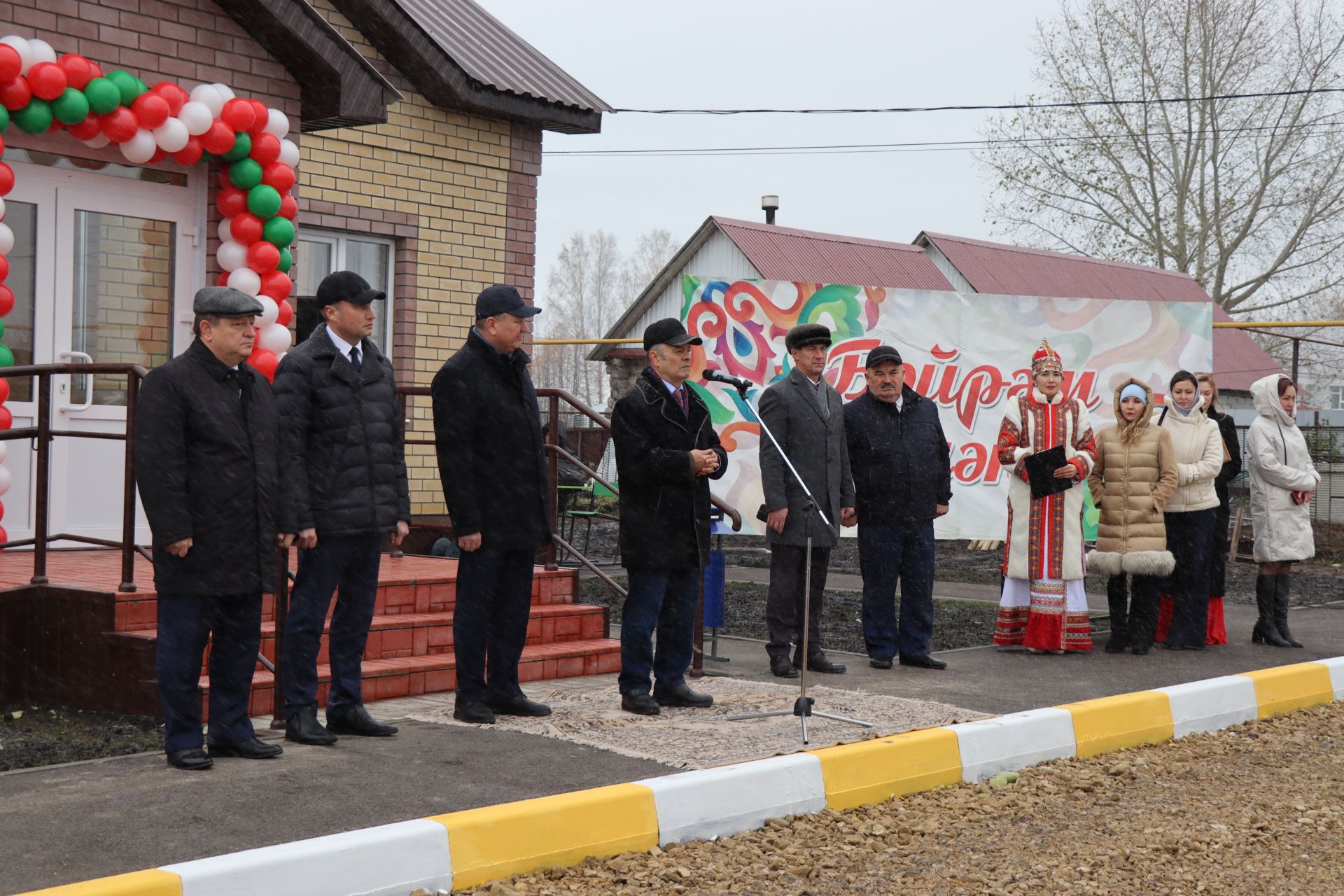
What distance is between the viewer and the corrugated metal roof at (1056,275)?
3359cm

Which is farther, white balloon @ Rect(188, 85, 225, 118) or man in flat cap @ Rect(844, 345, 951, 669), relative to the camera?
man in flat cap @ Rect(844, 345, 951, 669)

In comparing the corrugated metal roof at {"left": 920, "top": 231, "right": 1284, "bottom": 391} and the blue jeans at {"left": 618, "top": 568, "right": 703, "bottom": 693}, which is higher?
the corrugated metal roof at {"left": 920, "top": 231, "right": 1284, "bottom": 391}

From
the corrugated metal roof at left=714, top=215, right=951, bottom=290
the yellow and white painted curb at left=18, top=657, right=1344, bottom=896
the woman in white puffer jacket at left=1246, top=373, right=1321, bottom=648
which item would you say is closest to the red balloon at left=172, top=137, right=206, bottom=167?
the yellow and white painted curb at left=18, top=657, right=1344, bottom=896

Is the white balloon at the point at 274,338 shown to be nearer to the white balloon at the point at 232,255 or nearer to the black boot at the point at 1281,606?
the white balloon at the point at 232,255

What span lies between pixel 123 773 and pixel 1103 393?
1015 cm

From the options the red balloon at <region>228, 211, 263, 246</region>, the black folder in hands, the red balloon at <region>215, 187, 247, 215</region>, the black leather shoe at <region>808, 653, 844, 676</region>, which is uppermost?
the red balloon at <region>215, 187, 247, 215</region>

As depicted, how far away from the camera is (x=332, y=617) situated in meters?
6.18

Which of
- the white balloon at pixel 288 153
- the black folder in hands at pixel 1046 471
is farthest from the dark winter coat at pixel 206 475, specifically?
the black folder in hands at pixel 1046 471

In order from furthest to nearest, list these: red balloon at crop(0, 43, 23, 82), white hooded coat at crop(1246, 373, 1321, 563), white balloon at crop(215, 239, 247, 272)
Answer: white hooded coat at crop(1246, 373, 1321, 563) → white balloon at crop(215, 239, 247, 272) → red balloon at crop(0, 43, 23, 82)

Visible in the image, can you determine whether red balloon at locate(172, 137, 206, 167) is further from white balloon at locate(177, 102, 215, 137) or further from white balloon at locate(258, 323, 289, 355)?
white balloon at locate(258, 323, 289, 355)

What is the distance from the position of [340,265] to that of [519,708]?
597 cm

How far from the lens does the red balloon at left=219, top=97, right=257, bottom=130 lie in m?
8.49

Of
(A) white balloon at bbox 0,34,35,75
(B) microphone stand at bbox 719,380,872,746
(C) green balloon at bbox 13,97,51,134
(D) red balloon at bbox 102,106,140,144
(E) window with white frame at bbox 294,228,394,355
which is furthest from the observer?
(E) window with white frame at bbox 294,228,394,355

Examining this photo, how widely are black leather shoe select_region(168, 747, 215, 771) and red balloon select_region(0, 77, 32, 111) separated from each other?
12.7ft
